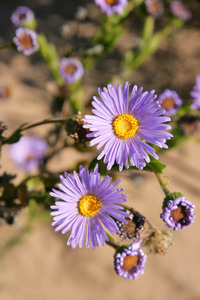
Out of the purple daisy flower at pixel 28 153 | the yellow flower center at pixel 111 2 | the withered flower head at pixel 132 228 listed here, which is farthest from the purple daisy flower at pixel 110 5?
the withered flower head at pixel 132 228

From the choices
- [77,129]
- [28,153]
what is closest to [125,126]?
[77,129]

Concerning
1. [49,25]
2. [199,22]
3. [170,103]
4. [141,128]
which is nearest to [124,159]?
[141,128]

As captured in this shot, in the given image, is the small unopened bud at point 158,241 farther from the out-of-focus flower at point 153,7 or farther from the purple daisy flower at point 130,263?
the out-of-focus flower at point 153,7

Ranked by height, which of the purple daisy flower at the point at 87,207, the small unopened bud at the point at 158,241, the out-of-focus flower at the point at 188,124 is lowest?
the small unopened bud at the point at 158,241

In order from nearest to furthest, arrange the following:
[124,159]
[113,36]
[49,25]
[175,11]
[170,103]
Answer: [124,159]
[170,103]
[113,36]
[175,11]
[49,25]

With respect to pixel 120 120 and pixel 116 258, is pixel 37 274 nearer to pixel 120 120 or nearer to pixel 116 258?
pixel 116 258

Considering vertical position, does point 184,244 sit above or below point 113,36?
below
